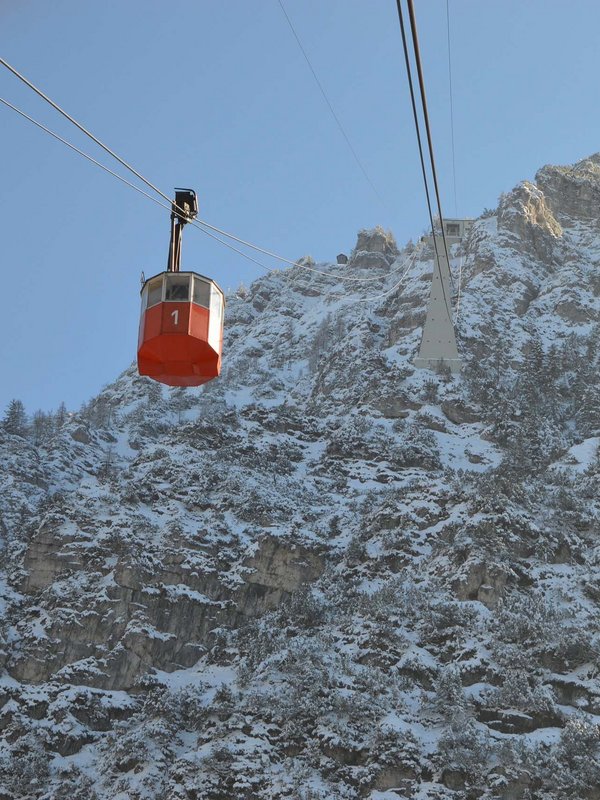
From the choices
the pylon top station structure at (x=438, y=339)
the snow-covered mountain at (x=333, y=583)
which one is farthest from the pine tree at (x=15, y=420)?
the pylon top station structure at (x=438, y=339)

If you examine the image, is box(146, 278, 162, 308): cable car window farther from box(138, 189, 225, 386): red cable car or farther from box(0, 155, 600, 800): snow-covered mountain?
box(0, 155, 600, 800): snow-covered mountain

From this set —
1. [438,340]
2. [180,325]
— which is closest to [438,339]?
[438,340]

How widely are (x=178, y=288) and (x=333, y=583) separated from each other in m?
41.8

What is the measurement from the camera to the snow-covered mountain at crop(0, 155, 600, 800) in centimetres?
4166

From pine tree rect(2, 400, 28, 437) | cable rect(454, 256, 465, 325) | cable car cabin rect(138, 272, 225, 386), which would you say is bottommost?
cable car cabin rect(138, 272, 225, 386)

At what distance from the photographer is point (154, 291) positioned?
1484cm

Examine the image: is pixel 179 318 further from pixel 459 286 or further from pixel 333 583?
pixel 459 286

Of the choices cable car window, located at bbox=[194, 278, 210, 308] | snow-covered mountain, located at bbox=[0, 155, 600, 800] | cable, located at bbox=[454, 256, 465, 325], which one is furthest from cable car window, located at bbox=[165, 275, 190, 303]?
cable, located at bbox=[454, 256, 465, 325]

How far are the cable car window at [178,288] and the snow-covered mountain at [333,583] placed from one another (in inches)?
626

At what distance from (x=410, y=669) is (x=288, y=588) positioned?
11956 millimetres

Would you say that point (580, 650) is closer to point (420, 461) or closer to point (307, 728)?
point (307, 728)

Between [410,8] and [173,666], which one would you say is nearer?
[410,8]

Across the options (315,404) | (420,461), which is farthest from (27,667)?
(315,404)

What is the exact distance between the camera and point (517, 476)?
61.1 metres
